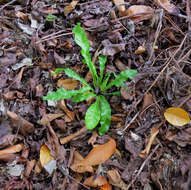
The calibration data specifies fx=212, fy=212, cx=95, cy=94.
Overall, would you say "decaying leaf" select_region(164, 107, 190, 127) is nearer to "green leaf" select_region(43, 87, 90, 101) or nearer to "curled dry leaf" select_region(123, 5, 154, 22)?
"green leaf" select_region(43, 87, 90, 101)

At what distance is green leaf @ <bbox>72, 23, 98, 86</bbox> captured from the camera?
1.60 meters

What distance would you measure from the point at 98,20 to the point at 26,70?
716 millimetres

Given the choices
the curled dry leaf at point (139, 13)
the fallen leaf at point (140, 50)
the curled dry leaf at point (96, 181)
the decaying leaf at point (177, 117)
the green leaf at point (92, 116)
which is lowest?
the curled dry leaf at point (96, 181)

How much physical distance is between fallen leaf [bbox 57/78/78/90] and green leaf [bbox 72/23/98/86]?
16 centimetres

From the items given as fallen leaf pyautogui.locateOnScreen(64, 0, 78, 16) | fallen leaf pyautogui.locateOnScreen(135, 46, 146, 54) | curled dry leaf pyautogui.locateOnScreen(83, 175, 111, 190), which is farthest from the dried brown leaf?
fallen leaf pyautogui.locateOnScreen(64, 0, 78, 16)

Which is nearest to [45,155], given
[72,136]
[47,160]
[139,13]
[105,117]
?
[47,160]

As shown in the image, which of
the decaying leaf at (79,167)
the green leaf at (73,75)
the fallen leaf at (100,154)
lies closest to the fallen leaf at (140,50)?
the green leaf at (73,75)

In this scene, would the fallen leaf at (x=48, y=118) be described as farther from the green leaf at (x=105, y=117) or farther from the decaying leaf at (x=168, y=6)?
the decaying leaf at (x=168, y=6)

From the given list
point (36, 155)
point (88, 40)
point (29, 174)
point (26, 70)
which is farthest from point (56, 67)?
point (29, 174)

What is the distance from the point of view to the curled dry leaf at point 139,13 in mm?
1702

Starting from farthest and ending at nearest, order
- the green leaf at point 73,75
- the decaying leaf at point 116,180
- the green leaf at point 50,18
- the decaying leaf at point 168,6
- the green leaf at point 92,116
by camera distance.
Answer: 1. the green leaf at point 50,18
2. the decaying leaf at point 168,6
3. the green leaf at point 73,75
4. the green leaf at point 92,116
5. the decaying leaf at point 116,180

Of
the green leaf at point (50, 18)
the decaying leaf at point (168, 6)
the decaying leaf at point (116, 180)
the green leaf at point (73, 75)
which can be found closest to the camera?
the decaying leaf at point (116, 180)

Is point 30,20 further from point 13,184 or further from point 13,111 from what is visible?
point 13,184

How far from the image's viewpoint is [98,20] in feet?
5.80
